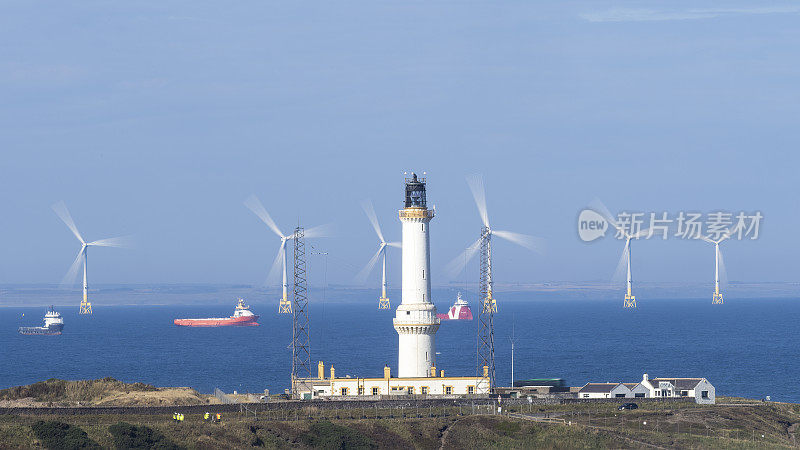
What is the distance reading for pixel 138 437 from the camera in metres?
81.9

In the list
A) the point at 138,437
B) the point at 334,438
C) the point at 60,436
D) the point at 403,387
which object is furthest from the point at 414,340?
the point at 60,436

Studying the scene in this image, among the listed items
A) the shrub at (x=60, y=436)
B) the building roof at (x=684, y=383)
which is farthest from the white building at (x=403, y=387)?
the shrub at (x=60, y=436)

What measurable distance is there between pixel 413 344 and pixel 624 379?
62013 millimetres

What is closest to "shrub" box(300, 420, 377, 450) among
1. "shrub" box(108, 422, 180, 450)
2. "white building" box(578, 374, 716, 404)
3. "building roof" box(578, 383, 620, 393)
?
"shrub" box(108, 422, 180, 450)

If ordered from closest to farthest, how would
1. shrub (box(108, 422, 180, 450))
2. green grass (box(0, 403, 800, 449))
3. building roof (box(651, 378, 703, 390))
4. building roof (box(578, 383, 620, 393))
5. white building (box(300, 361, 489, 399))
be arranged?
shrub (box(108, 422, 180, 450))
green grass (box(0, 403, 800, 449))
white building (box(300, 361, 489, 399))
building roof (box(578, 383, 620, 393))
building roof (box(651, 378, 703, 390))

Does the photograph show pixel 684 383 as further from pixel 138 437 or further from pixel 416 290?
Answer: pixel 138 437

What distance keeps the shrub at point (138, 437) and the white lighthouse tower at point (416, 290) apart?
28684 millimetres

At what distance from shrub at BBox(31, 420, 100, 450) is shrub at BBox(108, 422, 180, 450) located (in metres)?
1.83

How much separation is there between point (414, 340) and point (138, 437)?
101ft

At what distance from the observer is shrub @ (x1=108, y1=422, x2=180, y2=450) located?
80688 millimetres

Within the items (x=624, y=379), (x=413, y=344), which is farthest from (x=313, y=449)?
(x=624, y=379)

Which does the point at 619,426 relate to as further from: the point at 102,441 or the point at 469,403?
the point at 102,441

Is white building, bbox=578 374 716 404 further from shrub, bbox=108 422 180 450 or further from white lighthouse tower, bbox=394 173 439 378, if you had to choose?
shrub, bbox=108 422 180 450

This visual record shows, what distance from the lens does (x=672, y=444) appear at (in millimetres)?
87062
